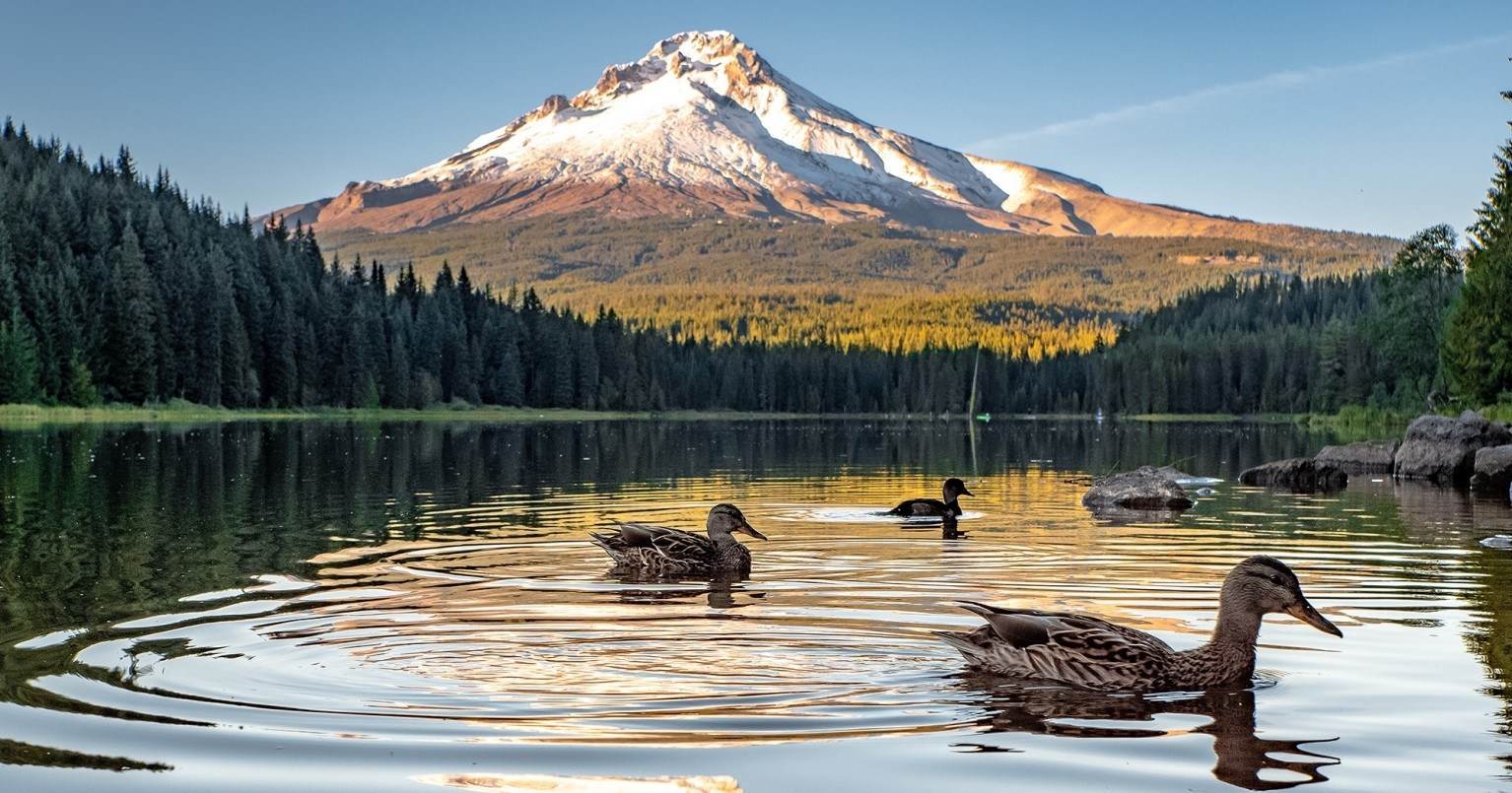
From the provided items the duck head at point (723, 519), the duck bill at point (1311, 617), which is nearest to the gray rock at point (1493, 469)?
the duck head at point (723, 519)

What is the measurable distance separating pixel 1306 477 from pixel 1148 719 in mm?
31314

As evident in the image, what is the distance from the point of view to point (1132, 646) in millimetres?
11305

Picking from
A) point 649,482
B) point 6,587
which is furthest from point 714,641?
point 649,482

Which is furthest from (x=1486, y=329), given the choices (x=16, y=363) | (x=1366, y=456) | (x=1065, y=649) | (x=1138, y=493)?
Answer: (x=16, y=363)

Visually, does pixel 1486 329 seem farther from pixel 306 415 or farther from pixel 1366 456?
pixel 306 415

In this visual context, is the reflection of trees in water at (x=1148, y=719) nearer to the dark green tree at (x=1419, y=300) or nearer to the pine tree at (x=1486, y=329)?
the pine tree at (x=1486, y=329)

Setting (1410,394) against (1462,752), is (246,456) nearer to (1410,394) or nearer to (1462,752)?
(1462,752)

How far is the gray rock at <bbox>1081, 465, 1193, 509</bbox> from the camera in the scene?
31859 mm

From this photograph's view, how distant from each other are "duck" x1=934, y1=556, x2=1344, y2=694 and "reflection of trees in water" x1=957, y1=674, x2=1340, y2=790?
14 cm

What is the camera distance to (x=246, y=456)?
5219 centimetres

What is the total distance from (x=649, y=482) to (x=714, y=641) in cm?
2812

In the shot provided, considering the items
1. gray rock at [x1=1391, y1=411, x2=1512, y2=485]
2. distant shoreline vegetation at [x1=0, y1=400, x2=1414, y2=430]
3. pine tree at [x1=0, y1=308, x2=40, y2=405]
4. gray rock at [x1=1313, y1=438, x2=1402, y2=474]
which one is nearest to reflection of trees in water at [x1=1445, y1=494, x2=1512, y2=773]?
gray rock at [x1=1391, y1=411, x2=1512, y2=485]

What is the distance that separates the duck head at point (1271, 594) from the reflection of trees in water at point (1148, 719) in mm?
824

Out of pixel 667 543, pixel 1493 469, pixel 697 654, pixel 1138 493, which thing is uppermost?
pixel 1493 469
